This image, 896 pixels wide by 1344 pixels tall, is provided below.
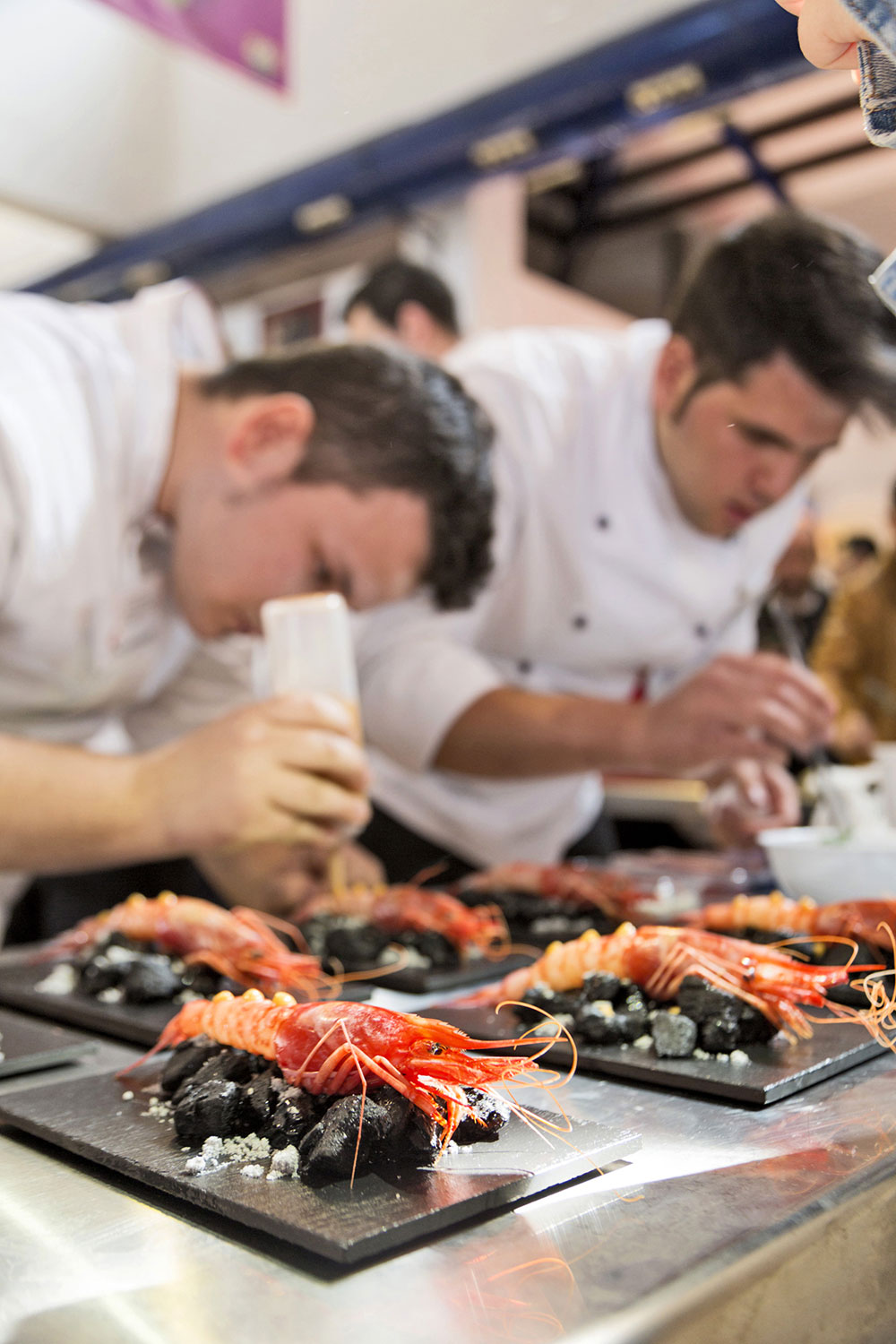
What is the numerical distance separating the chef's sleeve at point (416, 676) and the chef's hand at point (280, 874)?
0.22 metres

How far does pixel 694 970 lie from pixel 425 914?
19.4 inches

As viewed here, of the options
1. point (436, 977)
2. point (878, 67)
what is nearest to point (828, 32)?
point (878, 67)

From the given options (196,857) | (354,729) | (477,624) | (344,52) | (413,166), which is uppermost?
(413,166)

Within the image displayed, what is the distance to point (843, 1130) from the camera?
0.67 m

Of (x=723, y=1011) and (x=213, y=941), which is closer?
(x=723, y=1011)

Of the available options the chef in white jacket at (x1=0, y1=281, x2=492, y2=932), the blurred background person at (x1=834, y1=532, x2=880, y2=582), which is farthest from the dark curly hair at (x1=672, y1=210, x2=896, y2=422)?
the blurred background person at (x1=834, y1=532, x2=880, y2=582)

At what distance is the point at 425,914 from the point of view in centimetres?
130

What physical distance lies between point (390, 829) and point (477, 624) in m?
0.48

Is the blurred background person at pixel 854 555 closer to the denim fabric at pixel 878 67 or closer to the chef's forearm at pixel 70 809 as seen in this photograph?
the chef's forearm at pixel 70 809

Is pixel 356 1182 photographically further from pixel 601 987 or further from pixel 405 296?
pixel 405 296

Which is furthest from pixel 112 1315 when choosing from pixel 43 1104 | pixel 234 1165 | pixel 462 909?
pixel 462 909

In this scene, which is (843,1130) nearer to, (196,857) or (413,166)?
(196,857)

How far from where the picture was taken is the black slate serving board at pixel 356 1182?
52 cm

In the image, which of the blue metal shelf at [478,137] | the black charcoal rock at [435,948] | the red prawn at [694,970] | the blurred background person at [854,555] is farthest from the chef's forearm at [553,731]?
the blurred background person at [854,555]
